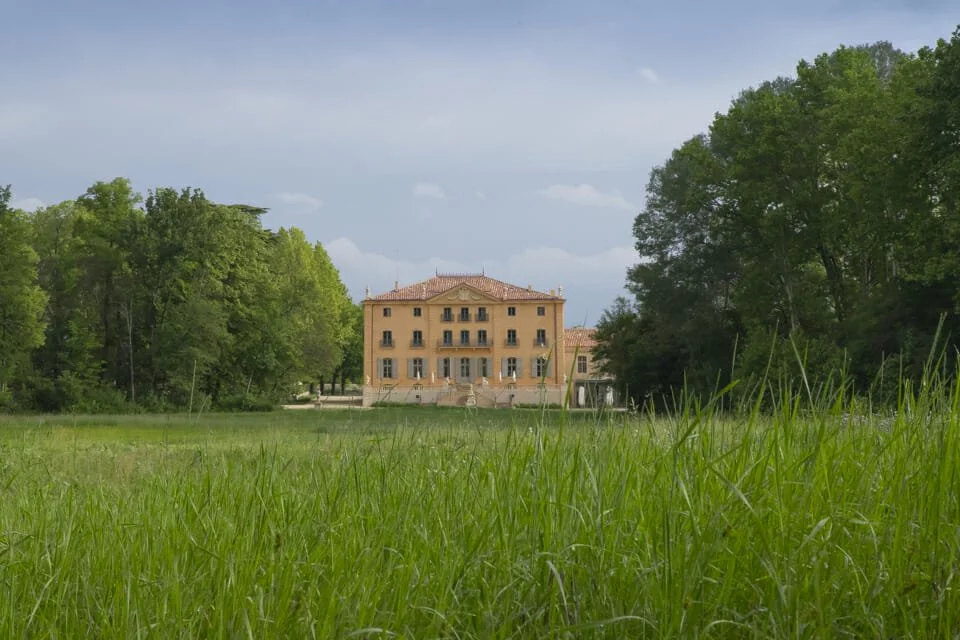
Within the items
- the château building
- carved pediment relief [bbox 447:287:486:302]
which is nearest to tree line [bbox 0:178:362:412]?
the château building

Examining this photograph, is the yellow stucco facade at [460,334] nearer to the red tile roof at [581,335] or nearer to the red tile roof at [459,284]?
the red tile roof at [459,284]

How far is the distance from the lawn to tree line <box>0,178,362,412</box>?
38329 millimetres

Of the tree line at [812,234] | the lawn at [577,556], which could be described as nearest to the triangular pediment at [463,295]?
the tree line at [812,234]

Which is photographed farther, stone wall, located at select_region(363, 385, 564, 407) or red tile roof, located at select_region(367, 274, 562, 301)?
red tile roof, located at select_region(367, 274, 562, 301)

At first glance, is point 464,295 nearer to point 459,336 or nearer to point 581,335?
point 459,336

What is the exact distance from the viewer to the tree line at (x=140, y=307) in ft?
139

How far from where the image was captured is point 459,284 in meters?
72.4

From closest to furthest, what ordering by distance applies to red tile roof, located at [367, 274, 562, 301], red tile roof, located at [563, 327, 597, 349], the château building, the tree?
red tile roof, located at [563, 327, 597, 349] < the tree < the château building < red tile roof, located at [367, 274, 562, 301]

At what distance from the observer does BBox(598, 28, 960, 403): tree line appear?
74.8 ft

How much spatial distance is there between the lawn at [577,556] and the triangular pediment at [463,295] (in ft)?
225

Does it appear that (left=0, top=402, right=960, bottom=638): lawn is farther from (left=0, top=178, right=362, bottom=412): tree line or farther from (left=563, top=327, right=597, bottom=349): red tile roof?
(left=0, top=178, right=362, bottom=412): tree line

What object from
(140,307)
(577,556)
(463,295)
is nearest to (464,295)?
(463,295)

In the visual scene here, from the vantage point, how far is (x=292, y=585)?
2.71 metres

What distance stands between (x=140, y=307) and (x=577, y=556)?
153ft
